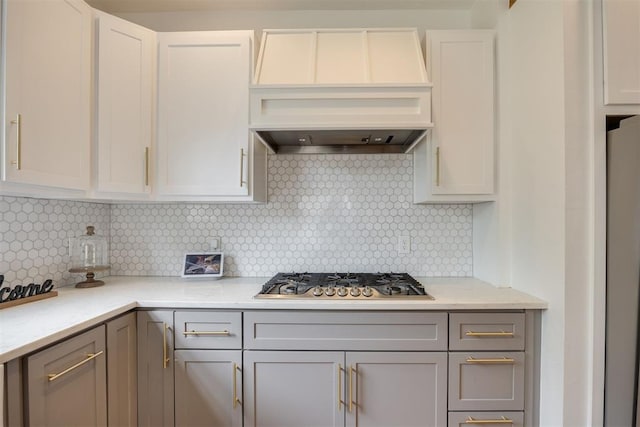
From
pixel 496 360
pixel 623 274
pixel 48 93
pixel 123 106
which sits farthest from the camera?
pixel 123 106

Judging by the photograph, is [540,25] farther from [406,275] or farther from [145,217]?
[145,217]

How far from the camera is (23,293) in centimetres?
150

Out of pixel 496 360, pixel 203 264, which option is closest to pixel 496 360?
pixel 496 360

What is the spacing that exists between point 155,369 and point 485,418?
163 cm

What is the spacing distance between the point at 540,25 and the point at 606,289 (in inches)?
49.8

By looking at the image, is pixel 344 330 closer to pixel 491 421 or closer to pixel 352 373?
pixel 352 373

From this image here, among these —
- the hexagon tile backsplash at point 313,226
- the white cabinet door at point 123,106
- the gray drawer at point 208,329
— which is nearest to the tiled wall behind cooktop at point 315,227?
the hexagon tile backsplash at point 313,226

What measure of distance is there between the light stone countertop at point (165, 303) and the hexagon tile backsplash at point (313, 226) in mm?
224

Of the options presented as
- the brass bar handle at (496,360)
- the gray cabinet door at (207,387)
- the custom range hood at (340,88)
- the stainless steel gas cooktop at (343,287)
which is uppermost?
the custom range hood at (340,88)

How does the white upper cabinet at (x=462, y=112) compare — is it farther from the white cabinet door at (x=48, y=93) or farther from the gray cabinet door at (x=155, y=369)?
the white cabinet door at (x=48, y=93)

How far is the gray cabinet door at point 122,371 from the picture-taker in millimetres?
1393

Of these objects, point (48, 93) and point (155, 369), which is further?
point (155, 369)

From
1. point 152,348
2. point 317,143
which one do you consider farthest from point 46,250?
point 317,143

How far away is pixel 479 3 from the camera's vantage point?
6.52 ft
